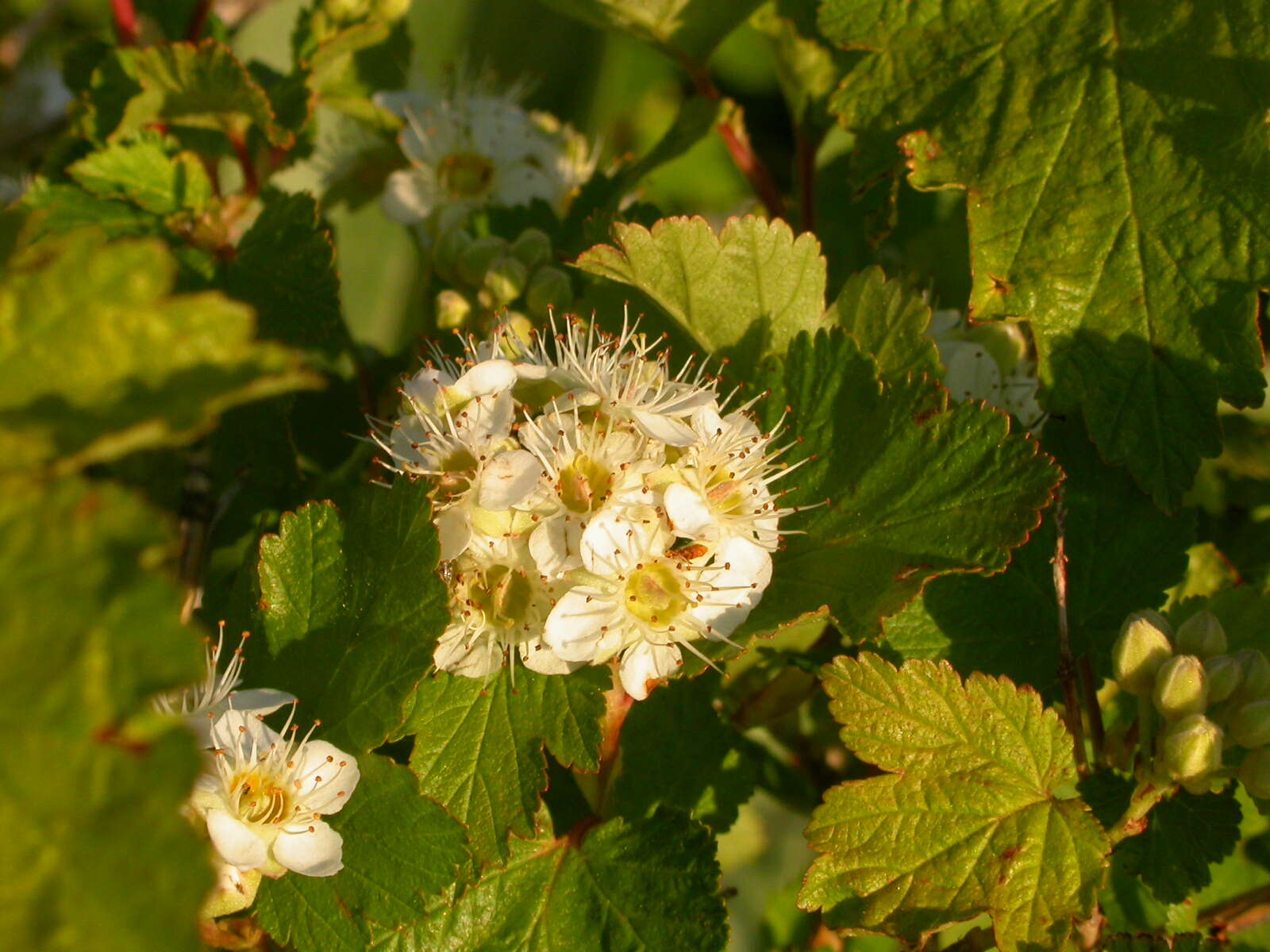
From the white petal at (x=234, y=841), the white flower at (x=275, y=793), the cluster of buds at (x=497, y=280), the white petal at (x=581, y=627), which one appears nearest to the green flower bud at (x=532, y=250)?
the cluster of buds at (x=497, y=280)

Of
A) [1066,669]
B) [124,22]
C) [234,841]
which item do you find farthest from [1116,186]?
[124,22]

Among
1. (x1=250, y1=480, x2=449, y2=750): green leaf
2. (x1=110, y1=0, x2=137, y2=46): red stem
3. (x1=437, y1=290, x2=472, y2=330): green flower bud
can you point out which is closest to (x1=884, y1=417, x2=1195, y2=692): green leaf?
(x1=250, y1=480, x2=449, y2=750): green leaf

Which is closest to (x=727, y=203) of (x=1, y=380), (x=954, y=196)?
(x=954, y=196)

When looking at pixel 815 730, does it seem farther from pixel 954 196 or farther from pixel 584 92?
pixel 584 92

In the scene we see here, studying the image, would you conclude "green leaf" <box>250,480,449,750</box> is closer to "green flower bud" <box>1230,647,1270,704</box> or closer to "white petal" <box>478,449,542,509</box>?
"white petal" <box>478,449,542,509</box>

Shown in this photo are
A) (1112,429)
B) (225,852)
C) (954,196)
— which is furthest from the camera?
(954,196)

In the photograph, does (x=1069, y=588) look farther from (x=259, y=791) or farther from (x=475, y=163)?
(x=475, y=163)

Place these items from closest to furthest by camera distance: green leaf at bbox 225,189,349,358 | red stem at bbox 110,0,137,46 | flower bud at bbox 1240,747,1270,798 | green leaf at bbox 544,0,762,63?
flower bud at bbox 1240,747,1270,798 → green leaf at bbox 225,189,349,358 → green leaf at bbox 544,0,762,63 → red stem at bbox 110,0,137,46
